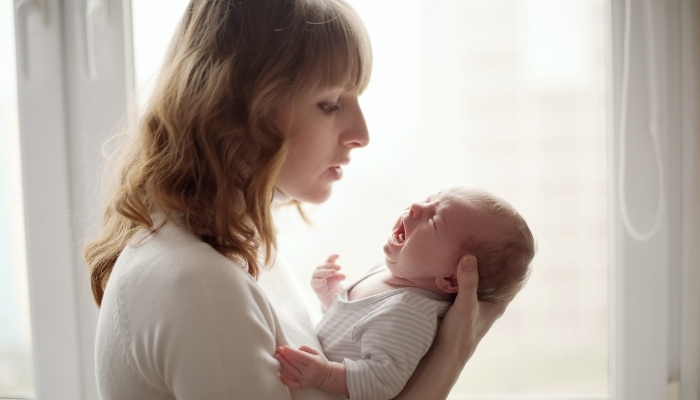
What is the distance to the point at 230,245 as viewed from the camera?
0.88 meters

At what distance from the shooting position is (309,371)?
32.9 inches

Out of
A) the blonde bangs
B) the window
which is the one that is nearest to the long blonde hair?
the blonde bangs

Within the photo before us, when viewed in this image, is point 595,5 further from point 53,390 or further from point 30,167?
point 53,390

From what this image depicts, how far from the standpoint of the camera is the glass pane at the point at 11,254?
1.43 meters

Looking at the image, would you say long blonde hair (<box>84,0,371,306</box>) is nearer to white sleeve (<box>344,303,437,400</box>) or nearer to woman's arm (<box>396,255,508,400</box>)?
white sleeve (<box>344,303,437,400</box>)

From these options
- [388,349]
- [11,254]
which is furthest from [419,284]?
[11,254]

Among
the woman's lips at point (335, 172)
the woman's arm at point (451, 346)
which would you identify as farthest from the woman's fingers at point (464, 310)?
the woman's lips at point (335, 172)

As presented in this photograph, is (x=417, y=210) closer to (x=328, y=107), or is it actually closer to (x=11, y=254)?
(x=328, y=107)

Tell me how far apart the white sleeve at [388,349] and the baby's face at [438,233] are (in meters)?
0.08

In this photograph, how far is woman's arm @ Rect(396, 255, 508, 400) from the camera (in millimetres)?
984

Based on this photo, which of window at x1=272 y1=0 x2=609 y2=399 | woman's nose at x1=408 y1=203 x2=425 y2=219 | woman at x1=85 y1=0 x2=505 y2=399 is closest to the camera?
woman at x1=85 y1=0 x2=505 y2=399

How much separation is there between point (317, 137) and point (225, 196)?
0.62 feet

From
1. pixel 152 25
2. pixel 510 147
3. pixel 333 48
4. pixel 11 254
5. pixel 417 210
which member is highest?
pixel 152 25

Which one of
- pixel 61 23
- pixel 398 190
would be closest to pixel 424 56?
pixel 398 190
